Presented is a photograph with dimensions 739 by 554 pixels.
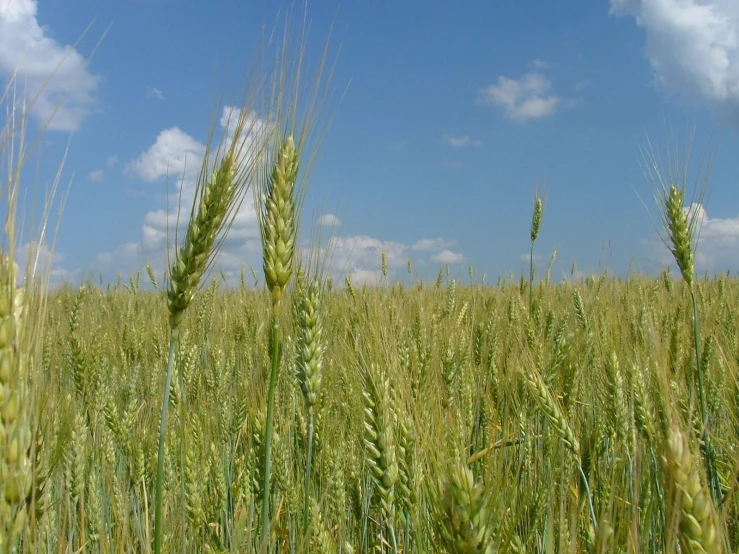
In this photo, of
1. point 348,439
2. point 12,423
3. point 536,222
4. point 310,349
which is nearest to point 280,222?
point 310,349

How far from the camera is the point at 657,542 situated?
1922mm

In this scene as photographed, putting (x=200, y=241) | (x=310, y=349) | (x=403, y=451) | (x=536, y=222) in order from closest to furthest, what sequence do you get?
1. (x=200, y=241)
2. (x=403, y=451)
3. (x=310, y=349)
4. (x=536, y=222)

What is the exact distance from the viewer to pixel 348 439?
2.52m

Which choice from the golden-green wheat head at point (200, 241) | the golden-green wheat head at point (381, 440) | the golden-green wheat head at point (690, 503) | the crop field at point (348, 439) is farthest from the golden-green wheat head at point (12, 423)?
the golden-green wheat head at point (690, 503)

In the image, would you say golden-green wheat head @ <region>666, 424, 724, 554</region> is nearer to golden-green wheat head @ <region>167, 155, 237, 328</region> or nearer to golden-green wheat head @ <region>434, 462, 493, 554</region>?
golden-green wheat head @ <region>434, 462, 493, 554</region>

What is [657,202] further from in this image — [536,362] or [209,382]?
[209,382]

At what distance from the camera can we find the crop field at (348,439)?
1040 mm

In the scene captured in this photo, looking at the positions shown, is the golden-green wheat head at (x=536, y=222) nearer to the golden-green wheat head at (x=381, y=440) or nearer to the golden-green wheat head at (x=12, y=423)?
the golden-green wheat head at (x=381, y=440)

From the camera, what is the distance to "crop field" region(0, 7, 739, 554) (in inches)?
40.9

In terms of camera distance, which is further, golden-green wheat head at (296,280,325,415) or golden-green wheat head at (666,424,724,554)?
golden-green wheat head at (296,280,325,415)

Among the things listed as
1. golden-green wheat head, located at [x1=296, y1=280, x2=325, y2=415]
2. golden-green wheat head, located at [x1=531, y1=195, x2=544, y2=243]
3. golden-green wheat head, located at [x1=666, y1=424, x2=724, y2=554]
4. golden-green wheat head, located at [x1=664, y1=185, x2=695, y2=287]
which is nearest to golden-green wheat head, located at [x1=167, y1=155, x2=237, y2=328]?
golden-green wheat head, located at [x1=296, y1=280, x2=325, y2=415]

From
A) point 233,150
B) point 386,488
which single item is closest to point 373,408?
point 386,488

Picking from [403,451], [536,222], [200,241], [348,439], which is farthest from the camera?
[536,222]

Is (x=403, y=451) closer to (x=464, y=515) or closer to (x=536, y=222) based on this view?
(x=464, y=515)
